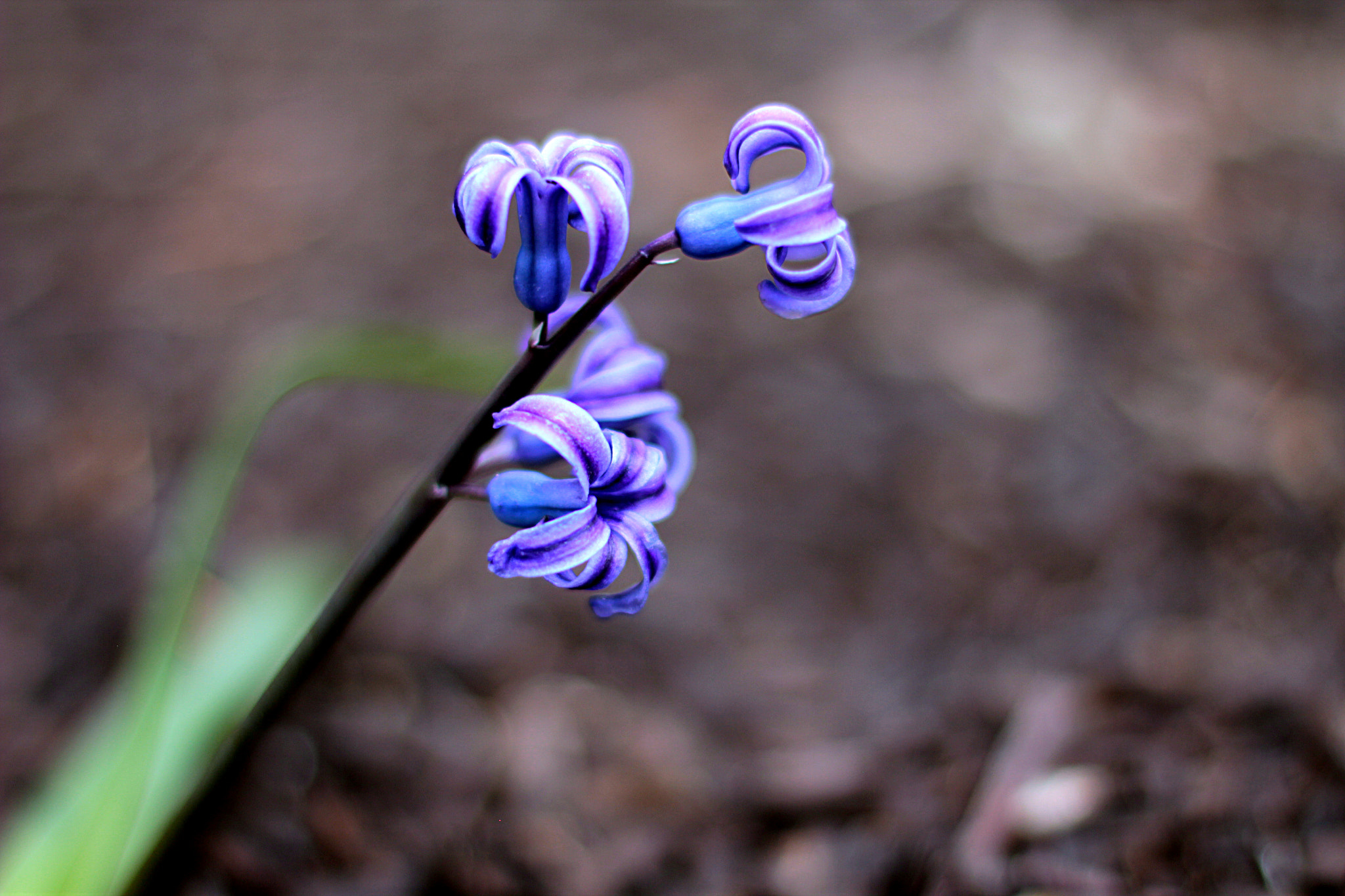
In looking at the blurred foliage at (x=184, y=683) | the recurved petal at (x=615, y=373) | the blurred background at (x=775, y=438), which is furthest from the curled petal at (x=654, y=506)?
the blurred background at (x=775, y=438)

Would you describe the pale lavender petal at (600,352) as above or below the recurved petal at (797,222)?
below

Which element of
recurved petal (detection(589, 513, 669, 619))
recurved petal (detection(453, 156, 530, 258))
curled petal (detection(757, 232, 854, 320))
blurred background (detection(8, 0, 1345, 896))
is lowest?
blurred background (detection(8, 0, 1345, 896))

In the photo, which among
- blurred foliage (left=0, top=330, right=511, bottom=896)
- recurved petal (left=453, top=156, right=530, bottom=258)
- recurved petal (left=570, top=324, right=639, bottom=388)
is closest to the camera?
recurved petal (left=453, top=156, right=530, bottom=258)

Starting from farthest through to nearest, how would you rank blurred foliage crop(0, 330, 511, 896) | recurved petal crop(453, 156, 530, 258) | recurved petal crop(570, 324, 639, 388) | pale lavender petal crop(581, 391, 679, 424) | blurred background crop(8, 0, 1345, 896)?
blurred background crop(8, 0, 1345, 896) → blurred foliage crop(0, 330, 511, 896) → recurved petal crop(570, 324, 639, 388) → pale lavender petal crop(581, 391, 679, 424) → recurved petal crop(453, 156, 530, 258)

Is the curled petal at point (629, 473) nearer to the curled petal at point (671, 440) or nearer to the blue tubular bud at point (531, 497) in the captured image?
the blue tubular bud at point (531, 497)

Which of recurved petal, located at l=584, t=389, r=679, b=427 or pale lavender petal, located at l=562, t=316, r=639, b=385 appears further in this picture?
pale lavender petal, located at l=562, t=316, r=639, b=385

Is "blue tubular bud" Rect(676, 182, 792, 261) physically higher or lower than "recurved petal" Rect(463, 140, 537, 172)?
lower

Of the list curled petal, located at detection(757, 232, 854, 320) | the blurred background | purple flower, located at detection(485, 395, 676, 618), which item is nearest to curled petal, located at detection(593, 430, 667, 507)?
purple flower, located at detection(485, 395, 676, 618)

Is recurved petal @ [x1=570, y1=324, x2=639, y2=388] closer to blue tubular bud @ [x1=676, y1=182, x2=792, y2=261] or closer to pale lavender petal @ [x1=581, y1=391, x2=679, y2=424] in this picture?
pale lavender petal @ [x1=581, y1=391, x2=679, y2=424]

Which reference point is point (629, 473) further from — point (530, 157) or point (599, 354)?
point (530, 157)
